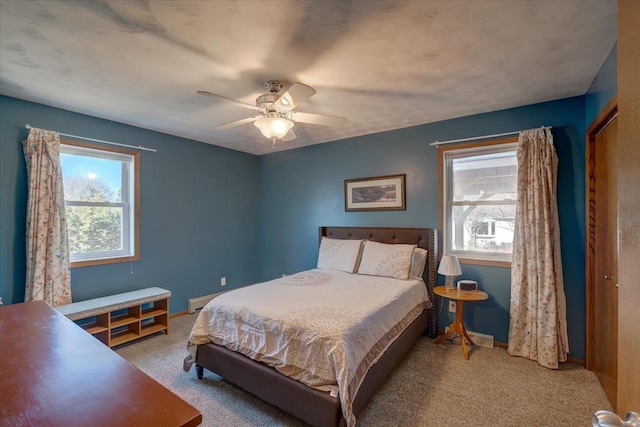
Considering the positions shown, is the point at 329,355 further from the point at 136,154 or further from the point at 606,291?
the point at 136,154

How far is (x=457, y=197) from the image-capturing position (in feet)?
10.9

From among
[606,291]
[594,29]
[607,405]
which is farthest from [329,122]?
[607,405]

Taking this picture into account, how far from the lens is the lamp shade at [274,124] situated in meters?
2.17

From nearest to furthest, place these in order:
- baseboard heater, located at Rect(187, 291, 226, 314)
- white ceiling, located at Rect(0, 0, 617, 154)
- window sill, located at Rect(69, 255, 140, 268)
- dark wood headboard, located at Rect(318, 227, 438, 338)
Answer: white ceiling, located at Rect(0, 0, 617, 154)
window sill, located at Rect(69, 255, 140, 268)
dark wood headboard, located at Rect(318, 227, 438, 338)
baseboard heater, located at Rect(187, 291, 226, 314)

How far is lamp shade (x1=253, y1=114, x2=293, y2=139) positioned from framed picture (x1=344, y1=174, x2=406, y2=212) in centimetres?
186

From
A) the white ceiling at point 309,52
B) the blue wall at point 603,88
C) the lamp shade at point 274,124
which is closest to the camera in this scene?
the white ceiling at point 309,52

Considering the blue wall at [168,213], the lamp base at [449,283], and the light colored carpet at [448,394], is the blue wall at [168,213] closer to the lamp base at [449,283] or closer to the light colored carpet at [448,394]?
the light colored carpet at [448,394]

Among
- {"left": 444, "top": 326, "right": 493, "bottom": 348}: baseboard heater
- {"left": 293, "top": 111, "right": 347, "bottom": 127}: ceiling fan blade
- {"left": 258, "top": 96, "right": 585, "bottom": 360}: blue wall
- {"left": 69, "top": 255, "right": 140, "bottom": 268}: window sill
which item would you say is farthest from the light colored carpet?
{"left": 293, "top": 111, "right": 347, "bottom": 127}: ceiling fan blade

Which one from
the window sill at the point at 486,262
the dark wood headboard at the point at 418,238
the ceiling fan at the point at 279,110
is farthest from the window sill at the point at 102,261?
the window sill at the point at 486,262

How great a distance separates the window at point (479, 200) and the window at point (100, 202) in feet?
12.3

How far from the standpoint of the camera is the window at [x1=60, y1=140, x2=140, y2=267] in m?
3.07

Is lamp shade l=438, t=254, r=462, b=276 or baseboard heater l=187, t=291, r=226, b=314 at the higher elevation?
lamp shade l=438, t=254, r=462, b=276

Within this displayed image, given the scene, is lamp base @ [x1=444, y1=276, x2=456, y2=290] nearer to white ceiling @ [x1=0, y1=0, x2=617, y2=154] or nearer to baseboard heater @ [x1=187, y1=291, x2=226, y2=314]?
white ceiling @ [x1=0, y1=0, x2=617, y2=154]

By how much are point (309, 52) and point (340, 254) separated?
2373 millimetres
